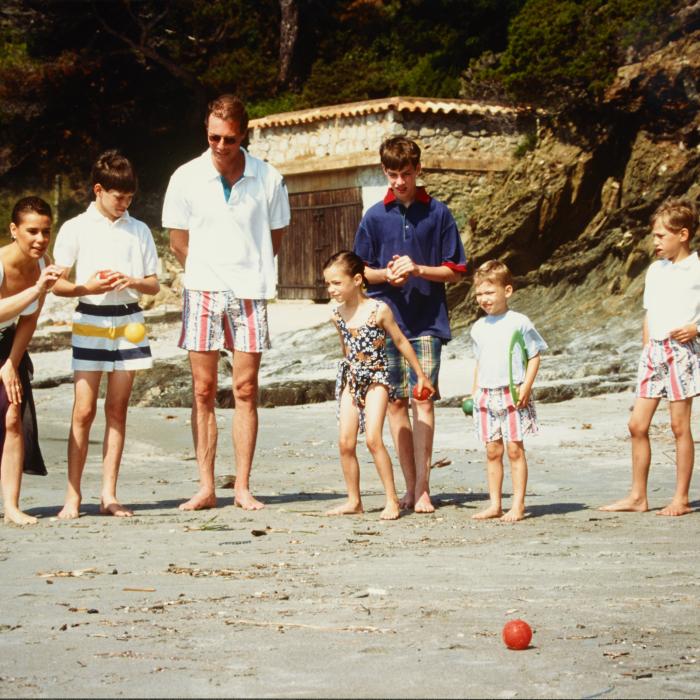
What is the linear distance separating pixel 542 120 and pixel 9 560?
21719 mm

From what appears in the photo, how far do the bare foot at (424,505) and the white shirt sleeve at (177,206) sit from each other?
1.98 meters

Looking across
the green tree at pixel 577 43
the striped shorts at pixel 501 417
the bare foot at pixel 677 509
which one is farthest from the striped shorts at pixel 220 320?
the green tree at pixel 577 43

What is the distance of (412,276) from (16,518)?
2.46m

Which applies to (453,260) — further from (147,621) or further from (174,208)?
(147,621)

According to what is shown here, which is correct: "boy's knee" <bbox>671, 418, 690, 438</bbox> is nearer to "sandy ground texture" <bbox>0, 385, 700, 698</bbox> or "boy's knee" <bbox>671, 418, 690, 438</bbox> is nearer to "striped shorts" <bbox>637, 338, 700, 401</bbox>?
"striped shorts" <bbox>637, 338, 700, 401</bbox>

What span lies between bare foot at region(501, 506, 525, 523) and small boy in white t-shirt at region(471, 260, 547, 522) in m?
0.01

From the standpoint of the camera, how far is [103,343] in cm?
Answer: 729

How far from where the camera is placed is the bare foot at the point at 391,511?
23.0ft

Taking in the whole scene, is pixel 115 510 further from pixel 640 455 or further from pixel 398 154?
pixel 640 455

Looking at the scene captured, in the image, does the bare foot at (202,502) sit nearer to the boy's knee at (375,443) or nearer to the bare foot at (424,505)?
the boy's knee at (375,443)

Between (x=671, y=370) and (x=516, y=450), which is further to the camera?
(x=671, y=370)

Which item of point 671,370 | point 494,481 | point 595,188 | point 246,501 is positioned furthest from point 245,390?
point 595,188

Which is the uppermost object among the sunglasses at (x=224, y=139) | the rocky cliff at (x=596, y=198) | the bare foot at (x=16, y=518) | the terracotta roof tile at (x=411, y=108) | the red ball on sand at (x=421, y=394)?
the terracotta roof tile at (x=411, y=108)

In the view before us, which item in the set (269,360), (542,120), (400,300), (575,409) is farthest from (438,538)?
(542,120)
